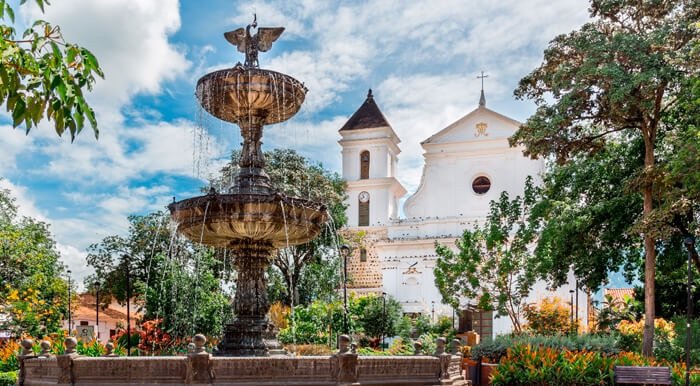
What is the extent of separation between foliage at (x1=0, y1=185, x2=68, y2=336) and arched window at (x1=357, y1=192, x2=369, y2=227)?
70.1 ft

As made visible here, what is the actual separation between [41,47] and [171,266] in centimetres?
2265

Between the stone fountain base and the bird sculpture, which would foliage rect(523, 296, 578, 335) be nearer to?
the bird sculpture

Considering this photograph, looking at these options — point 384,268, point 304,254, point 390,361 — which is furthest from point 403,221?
point 390,361

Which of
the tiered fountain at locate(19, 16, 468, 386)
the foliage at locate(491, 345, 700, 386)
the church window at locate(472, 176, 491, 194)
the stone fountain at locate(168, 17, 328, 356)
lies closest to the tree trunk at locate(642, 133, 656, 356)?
the foliage at locate(491, 345, 700, 386)

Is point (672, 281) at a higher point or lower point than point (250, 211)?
lower

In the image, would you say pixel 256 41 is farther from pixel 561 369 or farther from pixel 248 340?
pixel 561 369

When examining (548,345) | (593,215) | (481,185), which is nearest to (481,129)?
(481,185)

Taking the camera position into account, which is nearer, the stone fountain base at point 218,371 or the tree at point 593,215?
the stone fountain base at point 218,371

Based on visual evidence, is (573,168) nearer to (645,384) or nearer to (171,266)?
(645,384)

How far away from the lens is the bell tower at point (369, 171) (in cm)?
4634

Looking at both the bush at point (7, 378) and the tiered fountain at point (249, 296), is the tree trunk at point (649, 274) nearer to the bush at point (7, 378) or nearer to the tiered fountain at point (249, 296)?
the tiered fountain at point (249, 296)

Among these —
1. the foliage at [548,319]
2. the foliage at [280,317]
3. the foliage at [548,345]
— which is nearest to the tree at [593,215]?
the foliage at [548,345]

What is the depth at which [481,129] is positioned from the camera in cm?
4156

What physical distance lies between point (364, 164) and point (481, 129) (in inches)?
365
